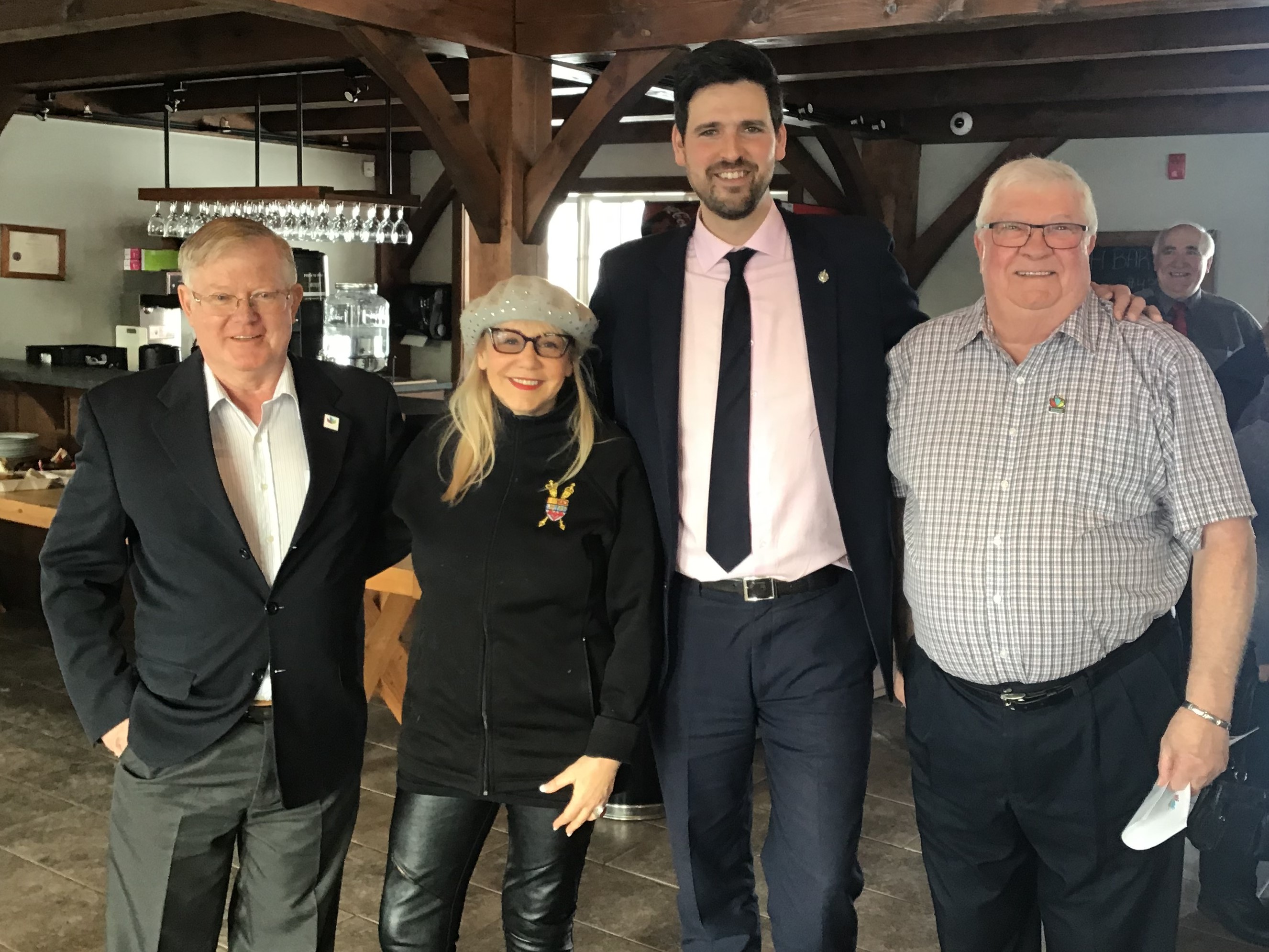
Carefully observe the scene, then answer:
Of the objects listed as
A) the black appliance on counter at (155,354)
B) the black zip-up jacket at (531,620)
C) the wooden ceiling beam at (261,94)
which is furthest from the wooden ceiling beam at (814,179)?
the black zip-up jacket at (531,620)

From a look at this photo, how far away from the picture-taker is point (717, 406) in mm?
2234

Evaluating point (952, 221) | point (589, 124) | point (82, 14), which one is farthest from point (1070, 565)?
point (952, 221)

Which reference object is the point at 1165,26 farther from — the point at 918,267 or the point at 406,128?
the point at 406,128

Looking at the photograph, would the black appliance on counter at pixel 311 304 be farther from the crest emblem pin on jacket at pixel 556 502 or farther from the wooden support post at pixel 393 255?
the crest emblem pin on jacket at pixel 556 502

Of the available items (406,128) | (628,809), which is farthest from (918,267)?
(628,809)

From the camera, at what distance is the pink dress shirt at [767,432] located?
87.0 inches

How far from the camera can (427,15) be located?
14.4 feet

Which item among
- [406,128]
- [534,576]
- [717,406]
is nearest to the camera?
[534,576]

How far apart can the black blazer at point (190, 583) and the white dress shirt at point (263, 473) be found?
29 millimetres

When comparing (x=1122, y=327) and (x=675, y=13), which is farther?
(x=675, y=13)

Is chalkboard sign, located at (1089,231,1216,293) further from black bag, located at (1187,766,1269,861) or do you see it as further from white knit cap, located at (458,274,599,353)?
white knit cap, located at (458,274,599,353)

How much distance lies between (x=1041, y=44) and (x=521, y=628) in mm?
4707

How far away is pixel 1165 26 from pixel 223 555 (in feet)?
16.3

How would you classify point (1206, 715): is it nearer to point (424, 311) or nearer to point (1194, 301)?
point (1194, 301)
